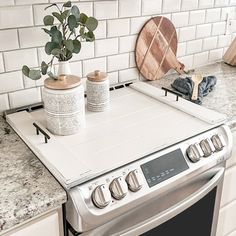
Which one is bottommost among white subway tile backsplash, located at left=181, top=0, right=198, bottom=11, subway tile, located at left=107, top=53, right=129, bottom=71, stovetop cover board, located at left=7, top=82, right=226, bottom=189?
stovetop cover board, located at left=7, top=82, right=226, bottom=189

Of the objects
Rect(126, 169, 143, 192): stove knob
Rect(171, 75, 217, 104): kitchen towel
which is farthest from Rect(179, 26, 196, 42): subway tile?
Rect(126, 169, 143, 192): stove knob

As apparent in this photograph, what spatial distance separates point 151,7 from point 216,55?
577 mm

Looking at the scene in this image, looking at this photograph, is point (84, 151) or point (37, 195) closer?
point (37, 195)

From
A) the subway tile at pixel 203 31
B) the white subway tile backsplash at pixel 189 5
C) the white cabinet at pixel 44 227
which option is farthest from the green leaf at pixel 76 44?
the subway tile at pixel 203 31

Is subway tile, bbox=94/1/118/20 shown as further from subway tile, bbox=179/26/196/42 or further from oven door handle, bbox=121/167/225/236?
oven door handle, bbox=121/167/225/236

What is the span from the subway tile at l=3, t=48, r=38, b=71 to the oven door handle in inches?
26.5

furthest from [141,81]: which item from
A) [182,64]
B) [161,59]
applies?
[182,64]

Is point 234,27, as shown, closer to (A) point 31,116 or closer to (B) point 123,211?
(A) point 31,116

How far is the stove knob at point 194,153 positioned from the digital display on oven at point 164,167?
3cm

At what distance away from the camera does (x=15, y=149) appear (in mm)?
1052

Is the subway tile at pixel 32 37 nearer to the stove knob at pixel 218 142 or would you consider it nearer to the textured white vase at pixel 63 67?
the textured white vase at pixel 63 67

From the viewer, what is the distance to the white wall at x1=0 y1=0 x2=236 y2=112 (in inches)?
47.3

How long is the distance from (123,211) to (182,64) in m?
0.98

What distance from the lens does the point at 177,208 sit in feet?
3.55
